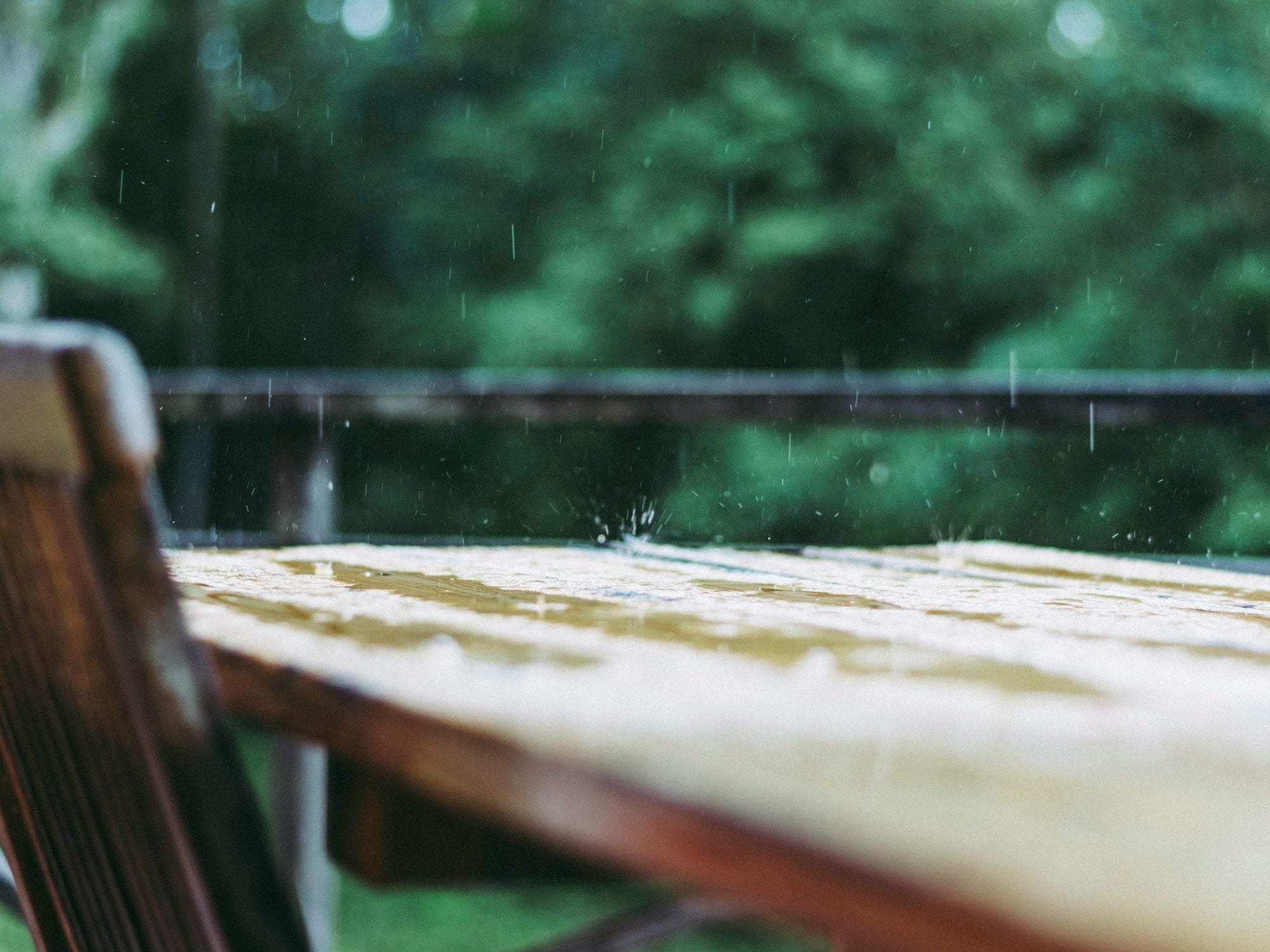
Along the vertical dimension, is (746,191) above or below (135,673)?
above

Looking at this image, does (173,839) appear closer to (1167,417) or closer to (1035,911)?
(1035,911)

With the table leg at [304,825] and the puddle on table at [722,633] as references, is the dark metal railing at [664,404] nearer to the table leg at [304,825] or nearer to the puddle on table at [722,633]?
the table leg at [304,825]

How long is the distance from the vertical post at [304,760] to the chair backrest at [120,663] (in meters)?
1.15

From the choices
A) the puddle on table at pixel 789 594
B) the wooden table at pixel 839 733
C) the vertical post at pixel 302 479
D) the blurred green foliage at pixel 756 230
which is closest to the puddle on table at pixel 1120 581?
the wooden table at pixel 839 733

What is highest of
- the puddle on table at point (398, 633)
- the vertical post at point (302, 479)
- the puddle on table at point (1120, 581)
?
the vertical post at point (302, 479)

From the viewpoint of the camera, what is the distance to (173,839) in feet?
1.90

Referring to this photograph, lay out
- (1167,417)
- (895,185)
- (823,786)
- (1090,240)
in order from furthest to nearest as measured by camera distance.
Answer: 1. (895,185)
2. (1090,240)
3. (1167,417)
4. (823,786)

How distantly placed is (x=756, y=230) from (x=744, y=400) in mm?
7075

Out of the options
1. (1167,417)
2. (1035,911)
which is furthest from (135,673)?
(1167,417)

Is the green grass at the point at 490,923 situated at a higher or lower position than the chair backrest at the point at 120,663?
lower

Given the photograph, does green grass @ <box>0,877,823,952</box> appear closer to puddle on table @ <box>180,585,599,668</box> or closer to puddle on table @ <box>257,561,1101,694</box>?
puddle on table @ <box>257,561,1101,694</box>

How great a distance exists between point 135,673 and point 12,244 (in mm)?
9664

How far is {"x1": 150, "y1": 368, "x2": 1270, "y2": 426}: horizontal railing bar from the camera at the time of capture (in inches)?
78.1

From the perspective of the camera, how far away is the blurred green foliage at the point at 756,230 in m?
8.11
